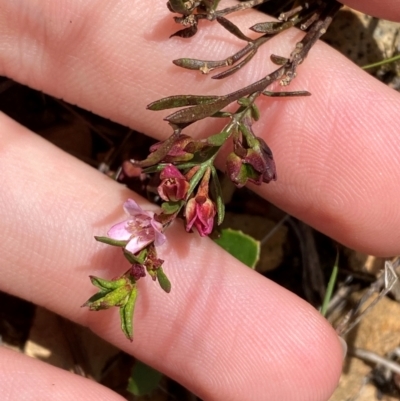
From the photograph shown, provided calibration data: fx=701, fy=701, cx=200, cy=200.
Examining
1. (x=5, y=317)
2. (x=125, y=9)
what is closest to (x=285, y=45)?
(x=125, y=9)

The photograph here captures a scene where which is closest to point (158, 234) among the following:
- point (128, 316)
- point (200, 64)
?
point (128, 316)

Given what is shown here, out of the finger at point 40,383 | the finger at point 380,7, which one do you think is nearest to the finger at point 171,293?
the finger at point 40,383

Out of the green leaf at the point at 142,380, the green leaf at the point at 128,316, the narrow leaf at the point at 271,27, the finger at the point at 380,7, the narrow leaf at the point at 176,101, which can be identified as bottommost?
Answer: the green leaf at the point at 142,380

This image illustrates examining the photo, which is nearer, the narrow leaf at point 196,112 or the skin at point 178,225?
the narrow leaf at point 196,112

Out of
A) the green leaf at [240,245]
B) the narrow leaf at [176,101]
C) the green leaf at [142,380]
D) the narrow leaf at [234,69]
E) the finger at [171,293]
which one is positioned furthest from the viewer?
the green leaf at [142,380]

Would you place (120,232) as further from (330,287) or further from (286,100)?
(330,287)

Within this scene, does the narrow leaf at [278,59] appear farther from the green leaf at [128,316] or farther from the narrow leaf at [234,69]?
the green leaf at [128,316]

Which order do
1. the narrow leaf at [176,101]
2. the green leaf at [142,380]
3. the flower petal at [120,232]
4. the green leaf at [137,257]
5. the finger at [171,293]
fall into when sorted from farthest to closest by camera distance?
the green leaf at [142,380] < the finger at [171,293] < the flower petal at [120,232] < the narrow leaf at [176,101] < the green leaf at [137,257]
